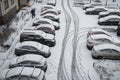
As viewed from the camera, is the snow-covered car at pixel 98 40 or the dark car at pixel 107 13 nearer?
the snow-covered car at pixel 98 40

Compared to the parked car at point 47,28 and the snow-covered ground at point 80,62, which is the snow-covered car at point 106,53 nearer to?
the snow-covered ground at point 80,62

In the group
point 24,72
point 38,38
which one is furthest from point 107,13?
point 24,72

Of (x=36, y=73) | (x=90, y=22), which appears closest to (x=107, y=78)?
(x=36, y=73)

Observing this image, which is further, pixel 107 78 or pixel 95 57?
pixel 95 57

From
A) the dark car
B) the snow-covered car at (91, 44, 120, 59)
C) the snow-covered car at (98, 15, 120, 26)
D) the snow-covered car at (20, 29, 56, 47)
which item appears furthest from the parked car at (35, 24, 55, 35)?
the dark car

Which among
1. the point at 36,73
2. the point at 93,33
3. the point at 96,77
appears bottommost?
the point at 96,77

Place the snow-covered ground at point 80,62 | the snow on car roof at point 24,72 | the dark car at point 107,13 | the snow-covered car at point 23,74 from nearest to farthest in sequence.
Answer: the snow-covered car at point 23,74 < the snow on car roof at point 24,72 < the snow-covered ground at point 80,62 < the dark car at point 107,13

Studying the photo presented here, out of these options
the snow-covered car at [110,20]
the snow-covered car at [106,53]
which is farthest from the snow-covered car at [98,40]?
the snow-covered car at [110,20]

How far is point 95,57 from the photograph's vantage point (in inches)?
766

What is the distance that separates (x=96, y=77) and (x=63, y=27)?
12.9 meters

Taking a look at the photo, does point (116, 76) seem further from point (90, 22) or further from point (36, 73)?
point (90, 22)

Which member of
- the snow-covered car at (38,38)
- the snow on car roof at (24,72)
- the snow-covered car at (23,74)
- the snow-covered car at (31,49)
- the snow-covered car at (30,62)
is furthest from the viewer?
the snow-covered car at (38,38)

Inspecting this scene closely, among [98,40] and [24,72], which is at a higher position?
[98,40]

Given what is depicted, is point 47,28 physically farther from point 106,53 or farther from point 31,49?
point 106,53
